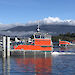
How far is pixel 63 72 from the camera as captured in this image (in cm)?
3684

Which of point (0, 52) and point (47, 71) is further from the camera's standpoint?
point (0, 52)

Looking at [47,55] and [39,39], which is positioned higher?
[39,39]

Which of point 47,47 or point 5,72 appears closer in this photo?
point 5,72

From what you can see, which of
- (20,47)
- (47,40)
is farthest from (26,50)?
(47,40)

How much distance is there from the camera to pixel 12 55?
62281 mm

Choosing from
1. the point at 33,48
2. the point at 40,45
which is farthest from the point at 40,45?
the point at 33,48

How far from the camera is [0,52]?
61.7 m

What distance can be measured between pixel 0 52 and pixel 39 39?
10.8m

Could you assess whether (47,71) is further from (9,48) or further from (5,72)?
(9,48)

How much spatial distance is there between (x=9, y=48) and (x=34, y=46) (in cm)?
678

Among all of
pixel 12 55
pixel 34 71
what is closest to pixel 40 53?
pixel 12 55

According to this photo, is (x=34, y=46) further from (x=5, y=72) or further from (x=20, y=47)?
(x=5, y=72)

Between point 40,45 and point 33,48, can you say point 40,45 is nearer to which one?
point 40,45

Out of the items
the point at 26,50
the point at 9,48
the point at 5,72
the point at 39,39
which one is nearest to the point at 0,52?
the point at 9,48
